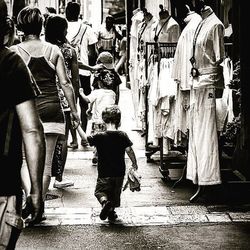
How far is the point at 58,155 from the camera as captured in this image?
10.9 m

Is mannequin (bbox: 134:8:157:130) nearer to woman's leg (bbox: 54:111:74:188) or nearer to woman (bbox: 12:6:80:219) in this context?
woman's leg (bbox: 54:111:74:188)

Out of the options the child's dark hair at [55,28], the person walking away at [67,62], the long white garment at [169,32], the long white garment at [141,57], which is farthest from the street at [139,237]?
the long white garment at [141,57]

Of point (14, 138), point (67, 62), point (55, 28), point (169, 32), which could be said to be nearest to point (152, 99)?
point (67, 62)

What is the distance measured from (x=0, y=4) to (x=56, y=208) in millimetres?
5485

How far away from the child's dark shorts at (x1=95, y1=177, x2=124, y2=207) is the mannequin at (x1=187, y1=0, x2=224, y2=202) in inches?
52.2

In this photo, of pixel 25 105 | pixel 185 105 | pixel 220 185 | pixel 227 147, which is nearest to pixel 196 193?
pixel 220 185

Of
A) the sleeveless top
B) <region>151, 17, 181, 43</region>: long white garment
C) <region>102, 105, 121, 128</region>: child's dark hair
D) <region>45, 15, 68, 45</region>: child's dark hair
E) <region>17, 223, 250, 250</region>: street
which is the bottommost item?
<region>17, 223, 250, 250</region>: street

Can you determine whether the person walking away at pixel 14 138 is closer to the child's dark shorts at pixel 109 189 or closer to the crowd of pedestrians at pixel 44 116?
the crowd of pedestrians at pixel 44 116

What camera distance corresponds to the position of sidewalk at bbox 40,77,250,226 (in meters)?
9.41

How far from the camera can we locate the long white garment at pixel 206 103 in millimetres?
9938

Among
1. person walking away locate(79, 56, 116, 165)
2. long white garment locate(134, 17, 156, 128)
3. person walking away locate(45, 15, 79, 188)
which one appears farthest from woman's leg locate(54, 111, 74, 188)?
long white garment locate(134, 17, 156, 128)

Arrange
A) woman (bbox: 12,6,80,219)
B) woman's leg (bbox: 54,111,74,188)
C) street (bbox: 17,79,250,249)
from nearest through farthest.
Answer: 1. street (bbox: 17,79,250,249)
2. woman (bbox: 12,6,80,219)
3. woman's leg (bbox: 54,111,74,188)

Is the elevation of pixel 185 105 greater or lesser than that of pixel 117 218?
greater

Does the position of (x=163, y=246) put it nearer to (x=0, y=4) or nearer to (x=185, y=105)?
(x=185, y=105)
